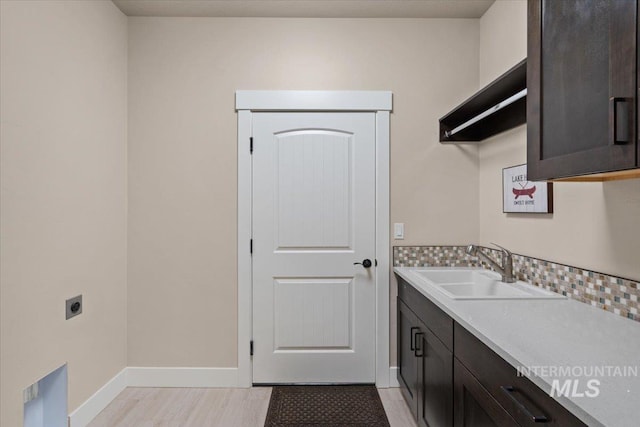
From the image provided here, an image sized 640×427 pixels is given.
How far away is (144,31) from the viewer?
2723mm

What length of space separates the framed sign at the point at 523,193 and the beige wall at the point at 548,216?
0.04 metres

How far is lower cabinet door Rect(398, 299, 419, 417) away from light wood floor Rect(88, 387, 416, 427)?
0.13 metres

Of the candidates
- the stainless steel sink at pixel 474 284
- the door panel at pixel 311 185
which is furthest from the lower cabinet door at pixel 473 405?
the door panel at pixel 311 185

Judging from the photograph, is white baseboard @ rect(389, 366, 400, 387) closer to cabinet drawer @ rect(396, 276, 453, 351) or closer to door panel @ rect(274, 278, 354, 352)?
door panel @ rect(274, 278, 354, 352)

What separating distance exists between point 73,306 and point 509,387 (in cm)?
221

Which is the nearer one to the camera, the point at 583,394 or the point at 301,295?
the point at 583,394

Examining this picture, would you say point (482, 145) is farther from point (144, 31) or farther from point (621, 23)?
point (144, 31)

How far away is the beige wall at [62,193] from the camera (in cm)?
172

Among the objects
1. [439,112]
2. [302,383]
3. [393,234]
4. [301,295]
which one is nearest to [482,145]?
[439,112]

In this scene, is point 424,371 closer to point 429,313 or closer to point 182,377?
point 429,313

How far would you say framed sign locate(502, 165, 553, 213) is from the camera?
1979mm

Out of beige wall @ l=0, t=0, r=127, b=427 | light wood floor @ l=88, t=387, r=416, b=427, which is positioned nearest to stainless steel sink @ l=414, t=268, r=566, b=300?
light wood floor @ l=88, t=387, r=416, b=427

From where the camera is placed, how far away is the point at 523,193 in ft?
7.12

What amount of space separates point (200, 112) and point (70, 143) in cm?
88
